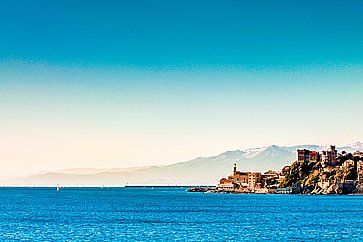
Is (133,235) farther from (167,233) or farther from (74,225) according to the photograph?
(74,225)

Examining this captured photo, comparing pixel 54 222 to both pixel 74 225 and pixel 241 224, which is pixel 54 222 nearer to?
pixel 74 225

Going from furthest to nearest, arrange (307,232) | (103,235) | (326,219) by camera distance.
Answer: (326,219) < (307,232) < (103,235)

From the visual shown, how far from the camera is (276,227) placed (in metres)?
108

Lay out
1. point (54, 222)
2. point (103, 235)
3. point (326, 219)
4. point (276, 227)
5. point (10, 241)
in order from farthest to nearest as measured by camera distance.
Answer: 1. point (326, 219)
2. point (54, 222)
3. point (276, 227)
4. point (103, 235)
5. point (10, 241)

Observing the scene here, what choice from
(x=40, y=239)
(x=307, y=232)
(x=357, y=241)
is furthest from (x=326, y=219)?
(x=40, y=239)

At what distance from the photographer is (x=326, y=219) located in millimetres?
130000

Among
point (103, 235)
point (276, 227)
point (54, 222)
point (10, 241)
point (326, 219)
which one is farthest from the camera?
point (326, 219)

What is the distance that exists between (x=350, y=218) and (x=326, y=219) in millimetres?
5934

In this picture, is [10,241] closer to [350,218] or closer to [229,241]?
[229,241]

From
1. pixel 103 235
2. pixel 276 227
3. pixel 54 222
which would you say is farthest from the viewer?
pixel 54 222

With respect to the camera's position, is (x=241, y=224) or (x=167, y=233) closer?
(x=167, y=233)

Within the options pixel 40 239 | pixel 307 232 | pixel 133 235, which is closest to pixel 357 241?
pixel 307 232

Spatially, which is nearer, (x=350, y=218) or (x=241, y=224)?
(x=241, y=224)

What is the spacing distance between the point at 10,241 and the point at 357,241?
146 ft
